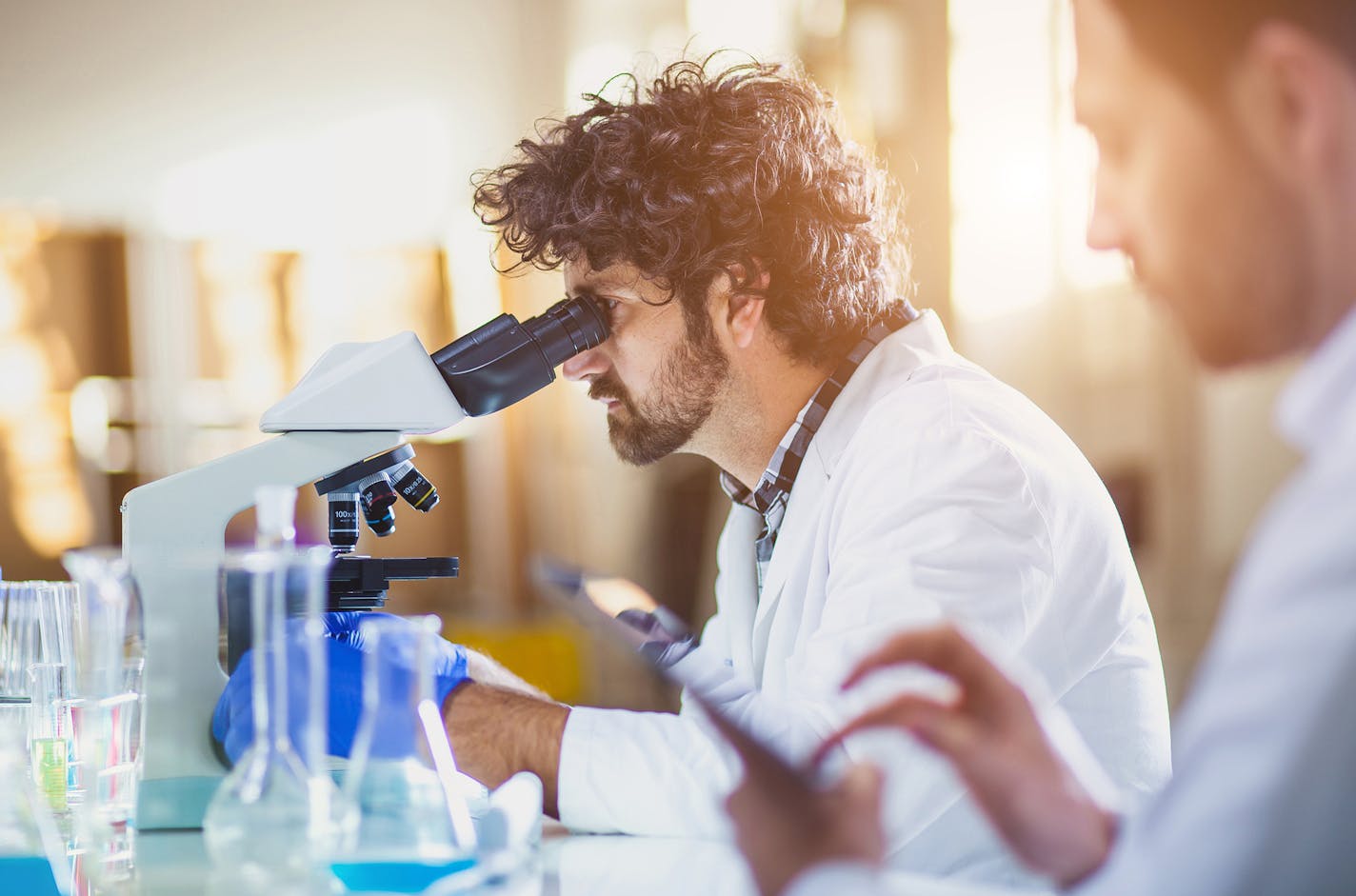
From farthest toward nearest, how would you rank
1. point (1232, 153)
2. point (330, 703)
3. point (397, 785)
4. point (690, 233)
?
point (690, 233)
point (330, 703)
point (397, 785)
point (1232, 153)

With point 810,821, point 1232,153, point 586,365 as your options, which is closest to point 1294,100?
point 1232,153

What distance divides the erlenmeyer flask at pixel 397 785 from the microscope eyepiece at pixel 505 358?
464mm

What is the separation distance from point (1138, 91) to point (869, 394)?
946 millimetres

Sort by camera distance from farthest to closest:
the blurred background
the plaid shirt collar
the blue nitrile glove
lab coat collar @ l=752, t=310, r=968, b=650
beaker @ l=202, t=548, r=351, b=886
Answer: the blurred background < the plaid shirt collar < lab coat collar @ l=752, t=310, r=968, b=650 < the blue nitrile glove < beaker @ l=202, t=548, r=351, b=886

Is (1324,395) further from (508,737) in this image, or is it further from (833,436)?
(833,436)

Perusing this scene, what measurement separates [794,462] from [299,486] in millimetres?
755

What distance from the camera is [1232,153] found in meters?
0.62

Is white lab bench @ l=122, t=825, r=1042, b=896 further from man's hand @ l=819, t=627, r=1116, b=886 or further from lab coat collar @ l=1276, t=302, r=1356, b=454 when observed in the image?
lab coat collar @ l=1276, t=302, r=1356, b=454

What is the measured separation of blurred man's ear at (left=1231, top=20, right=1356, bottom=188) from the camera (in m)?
0.57

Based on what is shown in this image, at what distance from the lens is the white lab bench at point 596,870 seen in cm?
86

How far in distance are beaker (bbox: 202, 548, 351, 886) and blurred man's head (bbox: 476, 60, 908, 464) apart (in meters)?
0.92

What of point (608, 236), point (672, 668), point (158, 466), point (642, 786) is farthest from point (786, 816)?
point (158, 466)

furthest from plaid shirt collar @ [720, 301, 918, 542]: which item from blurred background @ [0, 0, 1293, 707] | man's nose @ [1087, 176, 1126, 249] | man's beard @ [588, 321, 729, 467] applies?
blurred background @ [0, 0, 1293, 707]

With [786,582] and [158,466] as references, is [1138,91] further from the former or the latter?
[158,466]
